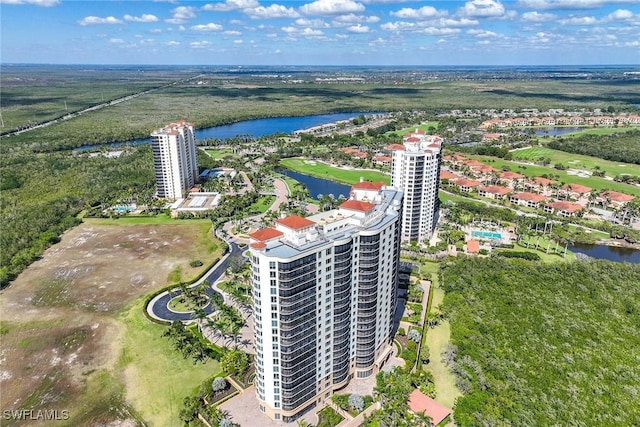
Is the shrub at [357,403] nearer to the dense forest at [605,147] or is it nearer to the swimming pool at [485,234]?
the swimming pool at [485,234]

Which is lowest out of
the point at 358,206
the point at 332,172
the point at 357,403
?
the point at 357,403

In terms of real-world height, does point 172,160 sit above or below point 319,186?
above

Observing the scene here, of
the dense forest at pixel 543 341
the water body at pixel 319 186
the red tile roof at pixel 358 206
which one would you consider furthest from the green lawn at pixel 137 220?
the red tile roof at pixel 358 206

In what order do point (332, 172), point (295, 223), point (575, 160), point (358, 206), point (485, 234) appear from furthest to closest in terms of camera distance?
point (575, 160) < point (332, 172) < point (485, 234) < point (358, 206) < point (295, 223)

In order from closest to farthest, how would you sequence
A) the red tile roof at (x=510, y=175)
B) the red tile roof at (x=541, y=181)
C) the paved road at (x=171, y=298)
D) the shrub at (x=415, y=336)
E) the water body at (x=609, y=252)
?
the shrub at (x=415, y=336) < the paved road at (x=171, y=298) < the water body at (x=609, y=252) < the red tile roof at (x=541, y=181) < the red tile roof at (x=510, y=175)

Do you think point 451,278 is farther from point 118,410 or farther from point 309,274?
point 118,410

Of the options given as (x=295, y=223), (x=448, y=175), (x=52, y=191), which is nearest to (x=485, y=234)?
(x=448, y=175)

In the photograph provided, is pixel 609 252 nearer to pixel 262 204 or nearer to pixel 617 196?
pixel 617 196
